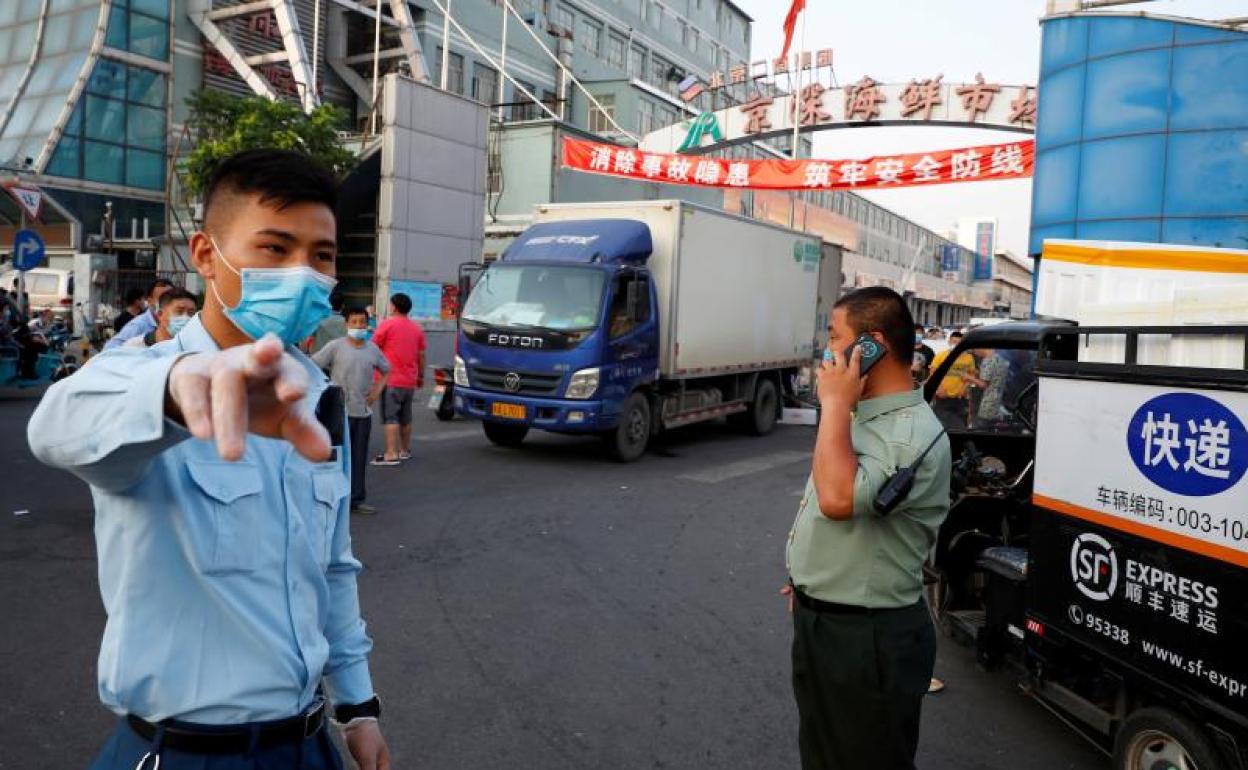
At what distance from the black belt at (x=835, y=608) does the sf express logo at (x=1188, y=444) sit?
3.75ft

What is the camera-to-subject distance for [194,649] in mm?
→ 1471

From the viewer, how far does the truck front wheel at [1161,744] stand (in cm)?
293

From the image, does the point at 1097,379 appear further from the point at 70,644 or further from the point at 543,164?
the point at 543,164

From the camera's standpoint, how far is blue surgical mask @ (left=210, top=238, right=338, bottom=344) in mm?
1438

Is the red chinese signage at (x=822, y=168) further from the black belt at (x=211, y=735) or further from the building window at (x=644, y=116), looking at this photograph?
the black belt at (x=211, y=735)

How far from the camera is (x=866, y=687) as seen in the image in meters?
2.53

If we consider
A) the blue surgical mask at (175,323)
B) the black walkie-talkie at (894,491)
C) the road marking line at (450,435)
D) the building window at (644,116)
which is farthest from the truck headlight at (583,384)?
the building window at (644,116)

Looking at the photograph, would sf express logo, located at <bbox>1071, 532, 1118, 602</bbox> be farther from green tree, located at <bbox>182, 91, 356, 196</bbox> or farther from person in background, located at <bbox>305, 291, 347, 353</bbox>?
green tree, located at <bbox>182, 91, 356, 196</bbox>

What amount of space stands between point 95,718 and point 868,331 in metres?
3.50

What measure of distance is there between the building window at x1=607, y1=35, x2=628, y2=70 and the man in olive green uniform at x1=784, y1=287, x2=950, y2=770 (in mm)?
40748

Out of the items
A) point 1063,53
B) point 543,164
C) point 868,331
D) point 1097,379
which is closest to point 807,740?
point 868,331

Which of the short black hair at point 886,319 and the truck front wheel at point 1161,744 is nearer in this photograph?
the short black hair at point 886,319

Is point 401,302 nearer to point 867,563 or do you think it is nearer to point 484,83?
point 867,563

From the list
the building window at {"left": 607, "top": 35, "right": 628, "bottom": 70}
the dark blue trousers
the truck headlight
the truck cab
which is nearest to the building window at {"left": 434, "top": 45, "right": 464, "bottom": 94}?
the building window at {"left": 607, "top": 35, "right": 628, "bottom": 70}
